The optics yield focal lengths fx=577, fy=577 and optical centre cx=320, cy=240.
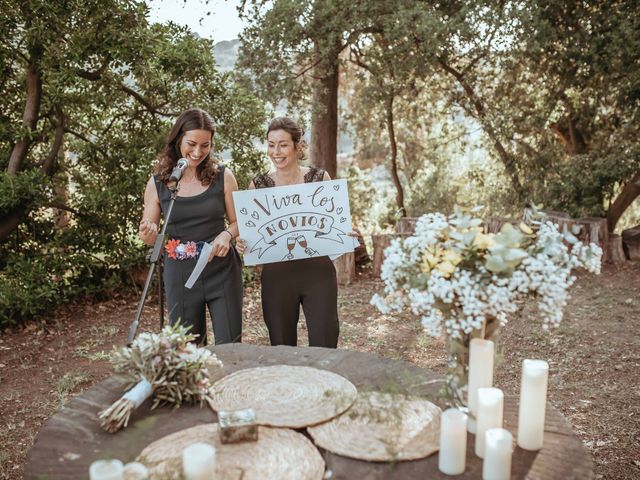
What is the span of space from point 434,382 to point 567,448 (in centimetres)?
56

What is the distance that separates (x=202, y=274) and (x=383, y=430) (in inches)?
64.2

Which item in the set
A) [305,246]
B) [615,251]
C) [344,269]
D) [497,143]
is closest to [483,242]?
[305,246]

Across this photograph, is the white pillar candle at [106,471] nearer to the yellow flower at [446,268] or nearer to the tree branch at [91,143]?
the yellow flower at [446,268]

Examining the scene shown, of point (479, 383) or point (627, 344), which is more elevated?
point (479, 383)

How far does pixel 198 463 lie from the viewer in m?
1.50

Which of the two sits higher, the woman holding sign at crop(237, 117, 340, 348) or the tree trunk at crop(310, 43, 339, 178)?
the tree trunk at crop(310, 43, 339, 178)

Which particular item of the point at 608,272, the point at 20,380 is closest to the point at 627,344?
the point at 608,272

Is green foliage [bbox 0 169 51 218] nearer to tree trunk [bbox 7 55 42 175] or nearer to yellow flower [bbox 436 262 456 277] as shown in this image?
tree trunk [bbox 7 55 42 175]

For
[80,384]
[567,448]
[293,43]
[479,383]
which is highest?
[293,43]

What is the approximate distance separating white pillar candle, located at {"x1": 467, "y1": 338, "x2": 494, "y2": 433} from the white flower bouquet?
0.99m

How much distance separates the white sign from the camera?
3283 mm

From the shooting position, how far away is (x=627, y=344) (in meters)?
5.26

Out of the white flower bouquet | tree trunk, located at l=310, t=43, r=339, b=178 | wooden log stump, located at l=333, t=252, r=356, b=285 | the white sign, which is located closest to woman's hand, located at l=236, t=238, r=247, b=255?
the white sign

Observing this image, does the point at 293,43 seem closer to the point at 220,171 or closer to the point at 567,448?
the point at 220,171
